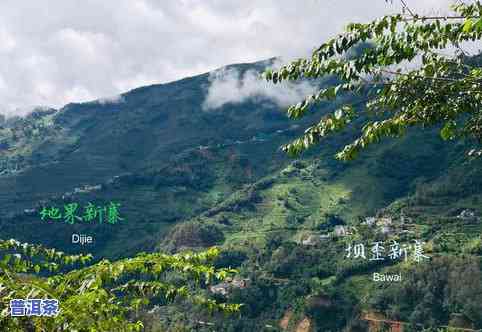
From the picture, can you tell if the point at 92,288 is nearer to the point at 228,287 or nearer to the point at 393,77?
the point at 393,77

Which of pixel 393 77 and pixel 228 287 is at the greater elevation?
pixel 393 77

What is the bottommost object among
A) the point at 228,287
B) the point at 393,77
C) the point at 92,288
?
the point at 228,287

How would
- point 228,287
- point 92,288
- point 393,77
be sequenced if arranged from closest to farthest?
point 92,288 < point 393,77 < point 228,287

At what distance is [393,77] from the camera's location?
945 cm

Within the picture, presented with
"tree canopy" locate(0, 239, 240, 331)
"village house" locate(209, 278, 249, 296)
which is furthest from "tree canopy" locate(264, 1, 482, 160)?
"village house" locate(209, 278, 249, 296)

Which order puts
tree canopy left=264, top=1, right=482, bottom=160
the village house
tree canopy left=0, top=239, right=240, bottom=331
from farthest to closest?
1. the village house
2. tree canopy left=264, top=1, right=482, bottom=160
3. tree canopy left=0, top=239, right=240, bottom=331

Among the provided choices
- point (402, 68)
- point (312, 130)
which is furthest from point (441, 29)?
point (312, 130)

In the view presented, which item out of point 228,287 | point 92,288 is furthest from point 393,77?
point 228,287

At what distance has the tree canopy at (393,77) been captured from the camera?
866 cm

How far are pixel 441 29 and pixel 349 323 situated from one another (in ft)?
507

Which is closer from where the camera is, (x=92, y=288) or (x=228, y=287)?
(x=92, y=288)

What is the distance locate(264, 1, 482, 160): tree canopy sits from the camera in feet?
28.4

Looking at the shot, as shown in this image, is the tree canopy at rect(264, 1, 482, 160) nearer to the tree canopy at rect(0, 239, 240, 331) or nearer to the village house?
the tree canopy at rect(0, 239, 240, 331)

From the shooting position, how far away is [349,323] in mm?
155875
